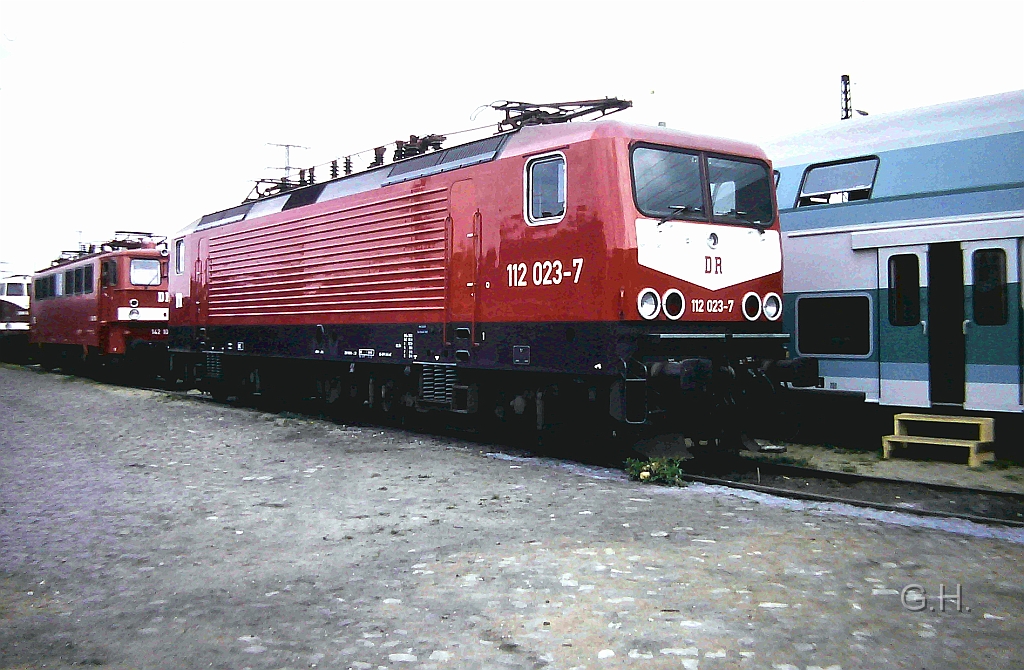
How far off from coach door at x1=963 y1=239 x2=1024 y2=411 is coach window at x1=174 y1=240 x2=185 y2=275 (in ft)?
48.0

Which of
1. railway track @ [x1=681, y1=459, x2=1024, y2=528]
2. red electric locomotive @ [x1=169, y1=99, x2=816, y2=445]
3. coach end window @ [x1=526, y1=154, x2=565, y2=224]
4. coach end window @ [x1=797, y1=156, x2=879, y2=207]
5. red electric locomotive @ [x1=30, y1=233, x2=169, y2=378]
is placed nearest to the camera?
railway track @ [x1=681, y1=459, x2=1024, y2=528]

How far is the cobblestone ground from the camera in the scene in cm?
421

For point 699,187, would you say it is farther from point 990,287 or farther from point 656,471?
point 990,287

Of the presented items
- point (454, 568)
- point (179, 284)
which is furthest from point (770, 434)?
point (179, 284)

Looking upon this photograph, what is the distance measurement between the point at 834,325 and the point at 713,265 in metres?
2.72

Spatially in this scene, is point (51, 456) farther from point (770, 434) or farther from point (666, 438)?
point (770, 434)

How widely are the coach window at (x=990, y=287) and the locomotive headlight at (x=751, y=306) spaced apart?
2.42 meters

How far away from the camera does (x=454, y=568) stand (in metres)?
5.55

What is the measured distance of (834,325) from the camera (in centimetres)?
1129

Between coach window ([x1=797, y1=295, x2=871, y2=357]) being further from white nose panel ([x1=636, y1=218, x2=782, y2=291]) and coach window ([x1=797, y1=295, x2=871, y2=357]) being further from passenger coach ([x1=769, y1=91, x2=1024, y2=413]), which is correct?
white nose panel ([x1=636, y1=218, x2=782, y2=291])

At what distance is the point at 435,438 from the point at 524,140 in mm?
3916

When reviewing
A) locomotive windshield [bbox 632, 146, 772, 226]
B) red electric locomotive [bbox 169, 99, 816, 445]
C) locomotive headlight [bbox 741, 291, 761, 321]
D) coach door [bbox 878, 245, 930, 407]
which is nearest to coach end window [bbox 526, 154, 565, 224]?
red electric locomotive [bbox 169, 99, 816, 445]

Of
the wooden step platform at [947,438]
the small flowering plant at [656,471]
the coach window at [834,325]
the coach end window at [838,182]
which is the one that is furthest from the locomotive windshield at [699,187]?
the wooden step platform at [947,438]

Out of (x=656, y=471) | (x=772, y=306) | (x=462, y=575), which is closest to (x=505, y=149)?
(x=772, y=306)
